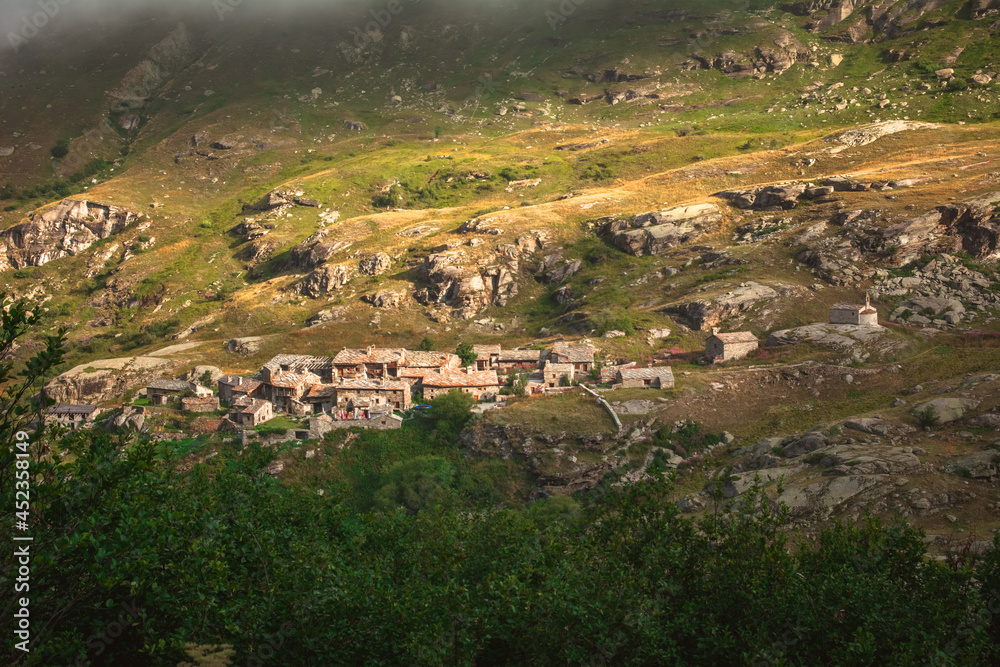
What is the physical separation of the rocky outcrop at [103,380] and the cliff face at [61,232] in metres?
65.8

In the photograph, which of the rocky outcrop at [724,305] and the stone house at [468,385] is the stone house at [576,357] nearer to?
the stone house at [468,385]

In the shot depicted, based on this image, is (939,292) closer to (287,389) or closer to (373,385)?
(373,385)

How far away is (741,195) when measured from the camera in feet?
335

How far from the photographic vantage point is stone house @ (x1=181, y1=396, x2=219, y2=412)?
62844 millimetres

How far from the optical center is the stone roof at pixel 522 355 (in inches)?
2766

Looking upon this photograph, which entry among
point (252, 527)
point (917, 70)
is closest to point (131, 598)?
point (252, 527)

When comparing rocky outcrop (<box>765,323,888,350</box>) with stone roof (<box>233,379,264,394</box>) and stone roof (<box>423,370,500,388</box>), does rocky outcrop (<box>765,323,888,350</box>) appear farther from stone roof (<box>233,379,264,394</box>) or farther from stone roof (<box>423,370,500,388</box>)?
stone roof (<box>233,379,264,394</box>)

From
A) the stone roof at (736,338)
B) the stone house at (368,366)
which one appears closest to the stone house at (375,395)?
the stone house at (368,366)

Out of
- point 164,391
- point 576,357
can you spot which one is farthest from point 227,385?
point 576,357

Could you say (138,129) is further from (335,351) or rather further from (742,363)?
(742,363)

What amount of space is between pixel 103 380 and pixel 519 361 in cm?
4896

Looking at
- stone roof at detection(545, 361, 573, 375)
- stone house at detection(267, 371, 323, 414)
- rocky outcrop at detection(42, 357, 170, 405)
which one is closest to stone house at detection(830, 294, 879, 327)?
stone roof at detection(545, 361, 573, 375)

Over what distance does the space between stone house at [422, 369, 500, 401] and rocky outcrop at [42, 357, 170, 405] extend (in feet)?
114

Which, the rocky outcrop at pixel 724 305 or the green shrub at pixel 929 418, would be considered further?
the rocky outcrop at pixel 724 305
